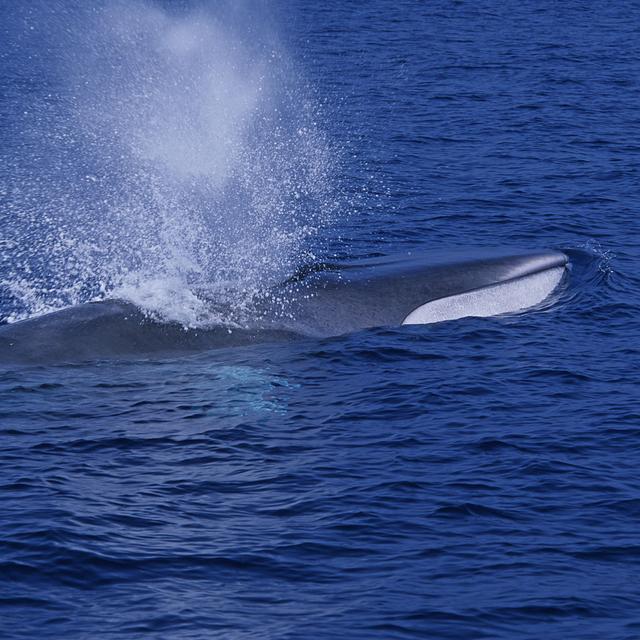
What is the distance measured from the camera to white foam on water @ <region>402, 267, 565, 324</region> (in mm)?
28812

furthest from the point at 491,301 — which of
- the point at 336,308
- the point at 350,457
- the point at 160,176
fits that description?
the point at 160,176

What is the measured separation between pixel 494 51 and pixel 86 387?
52706 mm

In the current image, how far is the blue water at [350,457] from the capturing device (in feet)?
54.9

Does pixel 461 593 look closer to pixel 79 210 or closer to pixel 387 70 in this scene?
pixel 79 210

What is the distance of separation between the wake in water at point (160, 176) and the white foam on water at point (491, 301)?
3555 millimetres

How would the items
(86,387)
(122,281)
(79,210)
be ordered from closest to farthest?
(86,387), (122,281), (79,210)

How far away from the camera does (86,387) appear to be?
926 inches

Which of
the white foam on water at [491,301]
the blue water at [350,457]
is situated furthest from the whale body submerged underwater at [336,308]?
the blue water at [350,457]

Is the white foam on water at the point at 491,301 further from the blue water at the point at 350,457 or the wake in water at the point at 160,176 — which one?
the wake in water at the point at 160,176

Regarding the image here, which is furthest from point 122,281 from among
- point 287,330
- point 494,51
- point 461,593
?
point 494,51

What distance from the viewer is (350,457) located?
843 inches

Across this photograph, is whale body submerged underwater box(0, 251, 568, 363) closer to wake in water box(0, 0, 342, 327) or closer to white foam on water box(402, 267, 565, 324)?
white foam on water box(402, 267, 565, 324)

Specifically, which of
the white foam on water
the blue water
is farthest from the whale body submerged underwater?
the blue water

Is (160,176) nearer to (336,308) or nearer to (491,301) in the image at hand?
(491,301)
